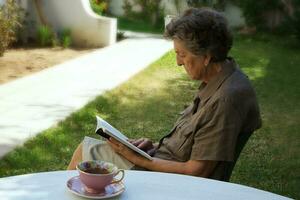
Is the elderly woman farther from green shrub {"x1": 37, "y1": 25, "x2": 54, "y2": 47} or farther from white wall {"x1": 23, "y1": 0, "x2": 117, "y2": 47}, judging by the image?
white wall {"x1": 23, "y1": 0, "x2": 117, "y2": 47}

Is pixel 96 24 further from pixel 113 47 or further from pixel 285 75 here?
pixel 285 75

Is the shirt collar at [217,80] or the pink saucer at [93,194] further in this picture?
the shirt collar at [217,80]

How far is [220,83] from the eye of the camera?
2.60m

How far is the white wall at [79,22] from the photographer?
1139 cm

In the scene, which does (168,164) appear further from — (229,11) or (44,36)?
(229,11)

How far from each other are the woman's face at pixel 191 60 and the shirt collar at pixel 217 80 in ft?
0.24

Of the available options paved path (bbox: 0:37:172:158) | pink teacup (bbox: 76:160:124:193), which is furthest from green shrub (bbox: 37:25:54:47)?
pink teacup (bbox: 76:160:124:193)

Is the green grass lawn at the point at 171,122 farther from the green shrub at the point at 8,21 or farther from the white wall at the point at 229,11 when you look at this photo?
the white wall at the point at 229,11

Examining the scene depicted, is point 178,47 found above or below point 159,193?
above

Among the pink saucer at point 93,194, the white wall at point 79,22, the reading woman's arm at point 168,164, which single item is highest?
the pink saucer at point 93,194

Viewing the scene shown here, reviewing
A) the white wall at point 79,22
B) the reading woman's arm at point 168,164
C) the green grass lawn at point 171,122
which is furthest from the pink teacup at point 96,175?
the white wall at point 79,22

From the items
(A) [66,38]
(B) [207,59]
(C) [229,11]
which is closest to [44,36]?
(A) [66,38]

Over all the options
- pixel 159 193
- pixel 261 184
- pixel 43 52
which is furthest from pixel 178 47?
pixel 43 52

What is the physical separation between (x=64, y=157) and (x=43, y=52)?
5794 millimetres
